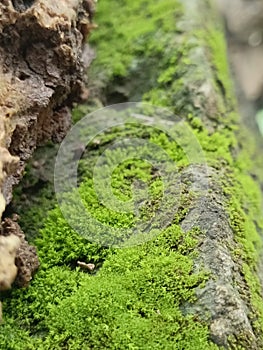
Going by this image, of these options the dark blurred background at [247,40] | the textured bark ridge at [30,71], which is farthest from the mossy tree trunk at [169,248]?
the dark blurred background at [247,40]

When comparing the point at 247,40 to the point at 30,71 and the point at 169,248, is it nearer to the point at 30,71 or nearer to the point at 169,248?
the point at 30,71

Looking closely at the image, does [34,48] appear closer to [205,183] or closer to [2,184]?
[2,184]

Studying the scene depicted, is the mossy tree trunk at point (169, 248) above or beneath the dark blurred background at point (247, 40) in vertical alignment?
beneath

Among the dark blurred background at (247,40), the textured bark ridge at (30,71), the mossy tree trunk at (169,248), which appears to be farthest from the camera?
the dark blurred background at (247,40)

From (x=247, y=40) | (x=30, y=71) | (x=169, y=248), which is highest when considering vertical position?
(x=247, y=40)

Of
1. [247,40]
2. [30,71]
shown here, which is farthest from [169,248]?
[247,40]

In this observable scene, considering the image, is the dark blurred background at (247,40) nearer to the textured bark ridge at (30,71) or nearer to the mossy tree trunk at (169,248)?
the mossy tree trunk at (169,248)
